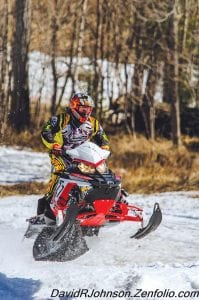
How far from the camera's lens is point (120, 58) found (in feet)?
75.0

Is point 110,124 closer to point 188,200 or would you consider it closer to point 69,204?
point 188,200

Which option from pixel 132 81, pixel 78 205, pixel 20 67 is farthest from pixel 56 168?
pixel 132 81

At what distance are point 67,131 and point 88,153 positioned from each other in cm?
59

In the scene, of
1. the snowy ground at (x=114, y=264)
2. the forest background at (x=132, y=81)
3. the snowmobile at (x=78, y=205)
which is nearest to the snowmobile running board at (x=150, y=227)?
the snowy ground at (x=114, y=264)

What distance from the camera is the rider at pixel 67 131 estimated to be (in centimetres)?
686

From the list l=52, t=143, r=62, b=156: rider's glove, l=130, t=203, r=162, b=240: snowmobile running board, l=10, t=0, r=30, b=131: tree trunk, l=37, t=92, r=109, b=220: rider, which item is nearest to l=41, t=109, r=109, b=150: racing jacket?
l=37, t=92, r=109, b=220: rider

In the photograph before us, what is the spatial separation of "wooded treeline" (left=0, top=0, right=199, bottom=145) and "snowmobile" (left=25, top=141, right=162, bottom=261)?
1018cm

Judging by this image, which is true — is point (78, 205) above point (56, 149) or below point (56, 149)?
below

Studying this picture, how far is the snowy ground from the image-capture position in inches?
194

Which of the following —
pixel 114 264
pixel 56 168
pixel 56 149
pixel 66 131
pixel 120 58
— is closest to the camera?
pixel 114 264

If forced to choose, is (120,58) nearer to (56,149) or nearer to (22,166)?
(22,166)

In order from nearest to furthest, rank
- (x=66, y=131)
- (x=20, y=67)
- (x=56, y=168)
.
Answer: (x=56, y=168) → (x=66, y=131) → (x=20, y=67)

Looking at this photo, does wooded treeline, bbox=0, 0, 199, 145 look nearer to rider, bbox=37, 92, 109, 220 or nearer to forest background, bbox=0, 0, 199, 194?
forest background, bbox=0, 0, 199, 194

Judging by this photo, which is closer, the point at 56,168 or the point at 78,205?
the point at 78,205
